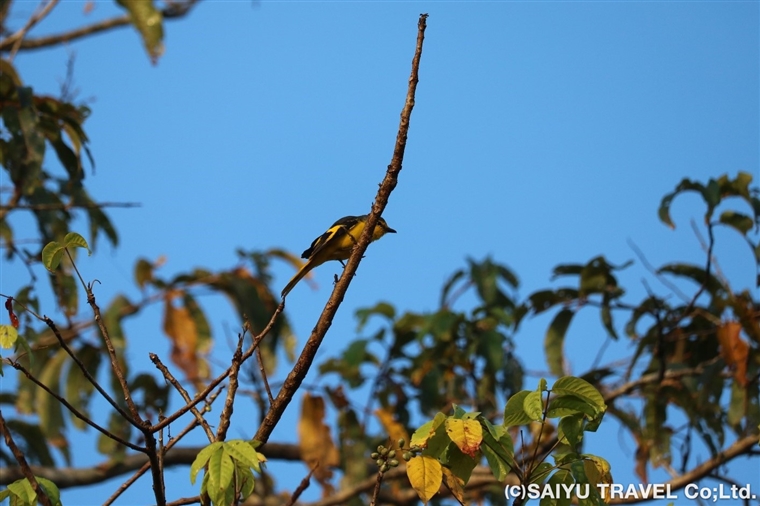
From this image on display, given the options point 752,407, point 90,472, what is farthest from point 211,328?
point 752,407

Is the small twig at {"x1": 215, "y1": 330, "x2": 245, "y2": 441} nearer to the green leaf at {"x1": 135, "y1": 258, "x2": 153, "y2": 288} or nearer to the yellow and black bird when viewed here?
the yellow and black bird

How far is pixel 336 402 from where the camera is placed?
28.4ft

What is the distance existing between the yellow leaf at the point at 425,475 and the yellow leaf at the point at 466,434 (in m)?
0.12

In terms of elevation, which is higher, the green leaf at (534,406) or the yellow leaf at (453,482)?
the green leaf at (534,406)

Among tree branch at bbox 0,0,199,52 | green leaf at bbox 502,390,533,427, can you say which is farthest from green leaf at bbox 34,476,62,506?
tree branch at bbox 0,0,199,52

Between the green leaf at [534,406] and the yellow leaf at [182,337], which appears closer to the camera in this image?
the green leaf at [534,406]

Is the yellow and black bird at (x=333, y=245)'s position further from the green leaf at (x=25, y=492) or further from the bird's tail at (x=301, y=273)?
the green leaf at (x=25, y=492)

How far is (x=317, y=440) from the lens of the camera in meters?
8.24

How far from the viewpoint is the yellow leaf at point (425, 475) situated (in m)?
2.70

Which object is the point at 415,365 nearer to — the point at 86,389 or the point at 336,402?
the point at 336,402

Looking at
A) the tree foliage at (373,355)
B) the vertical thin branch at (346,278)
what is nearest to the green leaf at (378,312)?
the tree foliage at (373,355)

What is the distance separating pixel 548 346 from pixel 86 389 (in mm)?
3650

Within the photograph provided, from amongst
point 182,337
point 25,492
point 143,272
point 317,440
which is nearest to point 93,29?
point 143,272

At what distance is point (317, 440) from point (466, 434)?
5716 mm
